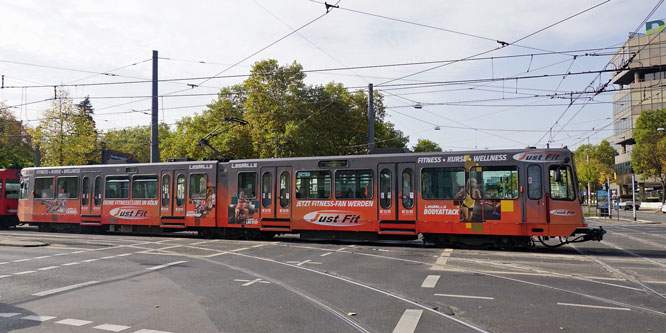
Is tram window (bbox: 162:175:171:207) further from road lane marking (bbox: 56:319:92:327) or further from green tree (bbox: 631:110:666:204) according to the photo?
green tree (bbox: 631:110:666:204)

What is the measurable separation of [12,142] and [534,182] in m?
46.8

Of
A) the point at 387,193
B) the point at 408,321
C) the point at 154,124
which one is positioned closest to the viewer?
the point at 408,321

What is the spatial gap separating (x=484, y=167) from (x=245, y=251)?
7.64 metres

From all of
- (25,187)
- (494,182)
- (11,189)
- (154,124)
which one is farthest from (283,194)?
(11,189)

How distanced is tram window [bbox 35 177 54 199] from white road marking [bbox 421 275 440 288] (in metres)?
19.9

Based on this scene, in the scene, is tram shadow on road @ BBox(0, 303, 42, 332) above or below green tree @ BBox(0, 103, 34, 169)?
below

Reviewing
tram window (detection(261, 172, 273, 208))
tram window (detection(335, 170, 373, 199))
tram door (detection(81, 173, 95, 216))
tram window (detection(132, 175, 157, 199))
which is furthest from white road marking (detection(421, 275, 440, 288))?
tram door (detection(81, 173, 95, 216))

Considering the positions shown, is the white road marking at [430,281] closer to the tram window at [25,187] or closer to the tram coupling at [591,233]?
the tram coupling at [591,233]

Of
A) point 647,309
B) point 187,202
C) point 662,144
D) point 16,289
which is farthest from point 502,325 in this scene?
point 662,144

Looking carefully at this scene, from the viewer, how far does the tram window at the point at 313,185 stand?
1694 centimetres

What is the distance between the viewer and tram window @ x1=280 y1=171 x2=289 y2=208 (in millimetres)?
17562

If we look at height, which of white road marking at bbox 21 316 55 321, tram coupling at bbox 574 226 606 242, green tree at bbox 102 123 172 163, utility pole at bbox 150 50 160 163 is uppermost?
green tree at bbox 102 123 172 163

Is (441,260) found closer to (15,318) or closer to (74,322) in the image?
(74,322)

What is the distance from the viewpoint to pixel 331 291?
8.35m
